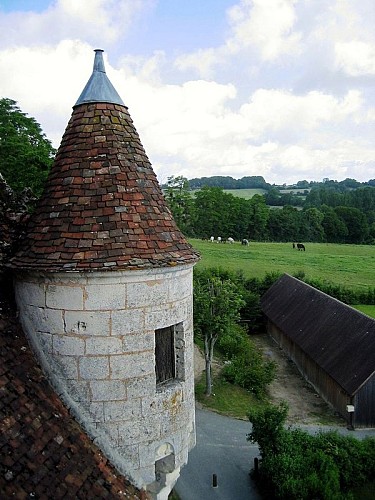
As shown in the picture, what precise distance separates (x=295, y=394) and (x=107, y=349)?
21199 mm

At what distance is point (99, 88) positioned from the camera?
6711 millimetres

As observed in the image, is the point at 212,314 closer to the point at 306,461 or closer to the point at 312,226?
the point at 306,461

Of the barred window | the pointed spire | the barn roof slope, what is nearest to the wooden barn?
the barn roof slope

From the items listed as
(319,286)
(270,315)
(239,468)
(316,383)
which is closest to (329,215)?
(319,286)

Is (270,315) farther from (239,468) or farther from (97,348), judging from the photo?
(97,348)

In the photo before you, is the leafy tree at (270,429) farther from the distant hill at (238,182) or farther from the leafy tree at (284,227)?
the distant hill at (238,182)

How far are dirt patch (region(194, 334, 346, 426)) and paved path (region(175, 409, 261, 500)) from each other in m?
3.32

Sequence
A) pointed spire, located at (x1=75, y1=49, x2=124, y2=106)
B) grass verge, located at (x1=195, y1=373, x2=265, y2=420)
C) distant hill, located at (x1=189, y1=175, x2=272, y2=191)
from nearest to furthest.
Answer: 1. pointed spire, located at (x1=75, y1=49, x2=124, y2=106)
2. grass verge, located at (x1=195, y1=373, x2=265, y2=420)
3. distant hill, located at (x1=189, y1=175, x2=272, y2=191)

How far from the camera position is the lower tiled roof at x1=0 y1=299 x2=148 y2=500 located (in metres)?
4.62

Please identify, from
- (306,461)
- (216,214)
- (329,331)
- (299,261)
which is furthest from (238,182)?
(306,461)

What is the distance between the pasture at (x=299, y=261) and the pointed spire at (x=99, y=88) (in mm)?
34405

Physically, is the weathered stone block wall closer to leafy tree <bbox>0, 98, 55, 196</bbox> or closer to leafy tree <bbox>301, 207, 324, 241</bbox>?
leafy tree <bbox>0, 98, 55, 196</bbox>

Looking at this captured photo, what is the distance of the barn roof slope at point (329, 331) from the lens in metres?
21.0

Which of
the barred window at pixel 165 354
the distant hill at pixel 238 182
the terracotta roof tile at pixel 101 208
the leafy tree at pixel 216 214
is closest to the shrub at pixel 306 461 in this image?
the barred window at pixel 165 354
